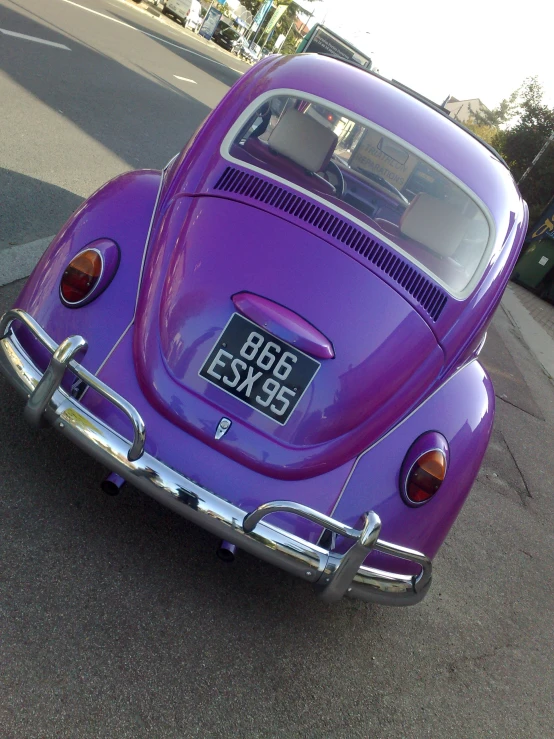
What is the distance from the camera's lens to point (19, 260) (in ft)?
13.5

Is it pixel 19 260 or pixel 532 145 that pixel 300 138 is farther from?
pixel 532 145

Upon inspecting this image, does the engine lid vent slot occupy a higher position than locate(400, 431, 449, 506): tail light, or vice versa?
the engine lid vent slot

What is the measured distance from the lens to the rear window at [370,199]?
3.07 m

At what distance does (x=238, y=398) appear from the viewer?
247 cm

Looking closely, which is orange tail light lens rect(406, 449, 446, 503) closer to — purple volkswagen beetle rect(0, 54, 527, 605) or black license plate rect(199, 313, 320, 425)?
purple volkswagen beetle rect(0, 54, 527, 605)

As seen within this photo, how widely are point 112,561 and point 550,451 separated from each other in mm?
5125

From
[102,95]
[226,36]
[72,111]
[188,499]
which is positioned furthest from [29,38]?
[226,36]

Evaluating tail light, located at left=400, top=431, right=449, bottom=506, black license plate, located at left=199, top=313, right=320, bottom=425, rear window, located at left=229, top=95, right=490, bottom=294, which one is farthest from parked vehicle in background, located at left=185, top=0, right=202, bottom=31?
tail light, located at left=400, top=431, right=449, bottom=506

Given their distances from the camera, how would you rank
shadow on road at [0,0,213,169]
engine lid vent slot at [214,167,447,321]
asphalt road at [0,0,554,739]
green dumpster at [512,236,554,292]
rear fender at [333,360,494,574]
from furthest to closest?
1. green dumpster at [512,236,554,292]
2. shadow on road at [0,0,213,169]
3. engine lid vent slot at [214,167,447,321]
4. rear fender at [333,360,494,574]
5. asphalt road at [0,0,554,739]

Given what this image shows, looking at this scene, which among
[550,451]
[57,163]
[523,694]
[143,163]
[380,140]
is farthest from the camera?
[143,163]

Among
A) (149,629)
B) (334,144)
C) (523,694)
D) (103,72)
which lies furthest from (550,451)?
(103,72)

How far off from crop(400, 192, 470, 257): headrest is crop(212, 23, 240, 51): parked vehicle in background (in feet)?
124

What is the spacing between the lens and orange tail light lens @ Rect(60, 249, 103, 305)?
Result: 2611 millimetres

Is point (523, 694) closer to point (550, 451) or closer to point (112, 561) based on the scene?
point (112, 561)
